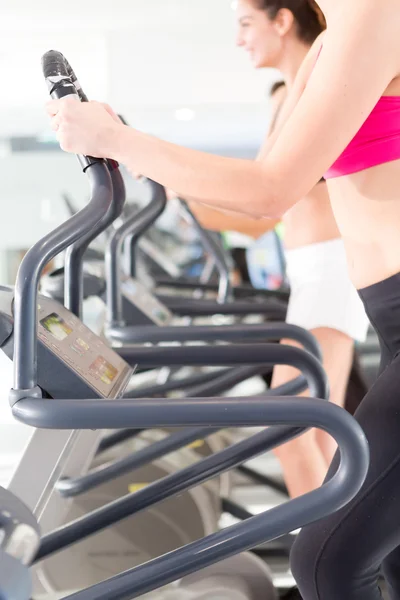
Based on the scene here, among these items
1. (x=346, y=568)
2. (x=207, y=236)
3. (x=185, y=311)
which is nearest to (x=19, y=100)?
(x=207, y=236)

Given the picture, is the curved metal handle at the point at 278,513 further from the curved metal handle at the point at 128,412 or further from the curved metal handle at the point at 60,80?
the curved metal handle at the point at 60,80

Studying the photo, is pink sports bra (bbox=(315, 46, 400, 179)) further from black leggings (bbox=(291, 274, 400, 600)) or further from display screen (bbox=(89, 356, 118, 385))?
display screen (bbox=(89, 356, 118, 385))

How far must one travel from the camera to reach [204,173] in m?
1.24

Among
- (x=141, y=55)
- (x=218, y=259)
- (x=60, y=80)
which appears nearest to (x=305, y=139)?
(x=60, y=80)

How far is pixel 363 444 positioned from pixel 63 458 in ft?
2.53

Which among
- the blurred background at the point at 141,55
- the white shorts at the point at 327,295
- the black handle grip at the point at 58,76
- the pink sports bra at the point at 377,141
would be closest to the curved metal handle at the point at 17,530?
the black handle grip at the point at 58,76

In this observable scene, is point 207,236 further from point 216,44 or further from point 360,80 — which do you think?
point 216,44

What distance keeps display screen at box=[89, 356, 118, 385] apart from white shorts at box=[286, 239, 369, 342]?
124 centimetres

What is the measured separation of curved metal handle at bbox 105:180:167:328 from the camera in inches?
85.8

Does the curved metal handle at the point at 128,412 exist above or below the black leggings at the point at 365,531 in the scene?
above

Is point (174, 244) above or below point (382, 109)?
below

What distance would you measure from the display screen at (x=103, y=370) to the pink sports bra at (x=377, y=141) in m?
0.51

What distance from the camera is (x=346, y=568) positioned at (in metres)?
1.29

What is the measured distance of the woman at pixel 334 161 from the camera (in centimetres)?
123
